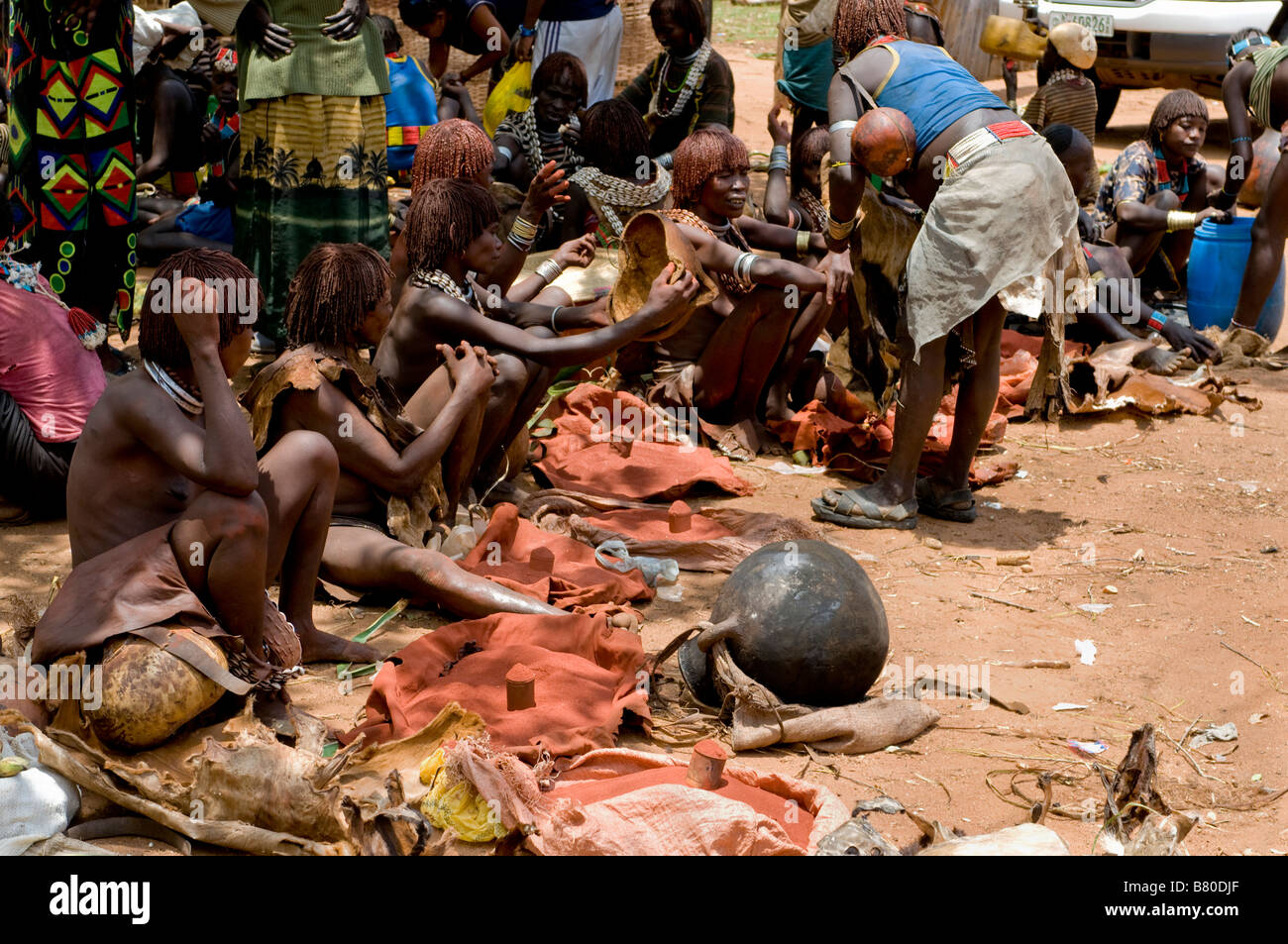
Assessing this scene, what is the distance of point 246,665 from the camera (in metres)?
3.48

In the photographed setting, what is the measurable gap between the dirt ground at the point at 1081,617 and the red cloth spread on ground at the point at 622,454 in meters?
0.17

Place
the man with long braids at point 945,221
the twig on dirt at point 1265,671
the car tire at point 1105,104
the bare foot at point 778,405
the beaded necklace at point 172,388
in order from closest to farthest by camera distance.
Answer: the beaded necklace at point 172,388
the twig on dirt at point 1265,671
the man with long braids at point 945,221
the bare foot at point 778,405
the car tire at point 1105,104

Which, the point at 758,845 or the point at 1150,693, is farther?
the point at 1150,693

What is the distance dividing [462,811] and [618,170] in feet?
15.0

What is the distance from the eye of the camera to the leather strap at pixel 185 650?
328 centimetres

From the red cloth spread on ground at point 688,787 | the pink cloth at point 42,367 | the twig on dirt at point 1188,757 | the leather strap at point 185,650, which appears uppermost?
the pink cloth at point 42,367

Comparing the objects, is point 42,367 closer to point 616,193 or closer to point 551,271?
point 551,271

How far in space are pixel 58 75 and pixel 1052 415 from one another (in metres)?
4.98

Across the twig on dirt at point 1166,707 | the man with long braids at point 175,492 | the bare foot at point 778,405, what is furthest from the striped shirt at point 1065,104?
the man with long braids at point 175,492

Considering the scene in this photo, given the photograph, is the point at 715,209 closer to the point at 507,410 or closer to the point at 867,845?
the point at 507,410

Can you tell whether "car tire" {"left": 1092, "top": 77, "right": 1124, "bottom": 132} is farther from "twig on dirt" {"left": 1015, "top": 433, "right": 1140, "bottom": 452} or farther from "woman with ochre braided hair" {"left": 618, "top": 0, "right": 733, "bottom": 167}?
"twig on dirt" {"left": 1015, "top": 433, "right": 1140, "bottom": 452}

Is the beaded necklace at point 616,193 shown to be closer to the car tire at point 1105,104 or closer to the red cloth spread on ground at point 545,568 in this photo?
the red cloth spread on ground at point 545,568

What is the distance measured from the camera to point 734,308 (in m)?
6.30
